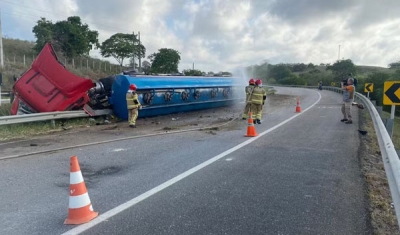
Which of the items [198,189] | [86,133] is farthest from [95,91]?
[198,189]

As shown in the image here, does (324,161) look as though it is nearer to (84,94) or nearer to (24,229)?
(24,229)

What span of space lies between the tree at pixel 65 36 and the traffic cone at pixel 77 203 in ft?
122

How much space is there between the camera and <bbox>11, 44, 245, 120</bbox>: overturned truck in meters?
10.8

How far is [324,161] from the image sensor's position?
6020 mm

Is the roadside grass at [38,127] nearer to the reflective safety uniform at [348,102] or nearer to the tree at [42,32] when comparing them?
the reflective safety uniform at [348,102]

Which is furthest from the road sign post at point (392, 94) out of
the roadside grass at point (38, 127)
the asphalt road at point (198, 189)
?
the roadside grass at point (38, 127)

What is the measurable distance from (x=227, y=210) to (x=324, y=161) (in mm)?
2980

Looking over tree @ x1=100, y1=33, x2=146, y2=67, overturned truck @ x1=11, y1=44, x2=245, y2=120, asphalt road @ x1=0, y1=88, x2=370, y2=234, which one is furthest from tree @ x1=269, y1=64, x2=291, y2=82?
asphalt road @ x1=0, y1=88, x2=370, y2=234

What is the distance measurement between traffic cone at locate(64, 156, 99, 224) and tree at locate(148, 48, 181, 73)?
139ft

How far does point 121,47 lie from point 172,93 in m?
40.1

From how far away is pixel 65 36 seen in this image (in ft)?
129

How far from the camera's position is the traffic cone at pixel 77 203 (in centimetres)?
347

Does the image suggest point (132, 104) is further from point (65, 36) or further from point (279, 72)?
point (279, 72)

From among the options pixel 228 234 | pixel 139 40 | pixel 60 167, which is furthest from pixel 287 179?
pixel 139 40
